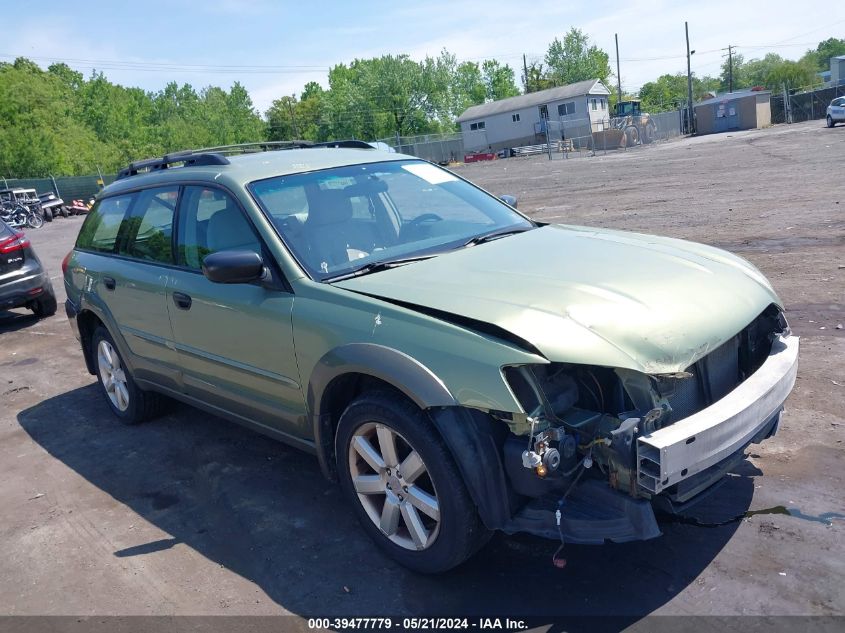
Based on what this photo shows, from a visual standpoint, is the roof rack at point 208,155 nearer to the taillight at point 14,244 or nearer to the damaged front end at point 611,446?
the damaged front end at point 611,446

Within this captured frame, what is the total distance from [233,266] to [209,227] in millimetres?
897

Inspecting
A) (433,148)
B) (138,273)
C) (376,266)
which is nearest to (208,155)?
(138,273)

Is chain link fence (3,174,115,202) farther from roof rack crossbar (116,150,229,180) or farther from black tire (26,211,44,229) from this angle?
roof rack crossbar (116,150,229,180)

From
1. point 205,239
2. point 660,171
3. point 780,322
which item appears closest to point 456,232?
point 205,239

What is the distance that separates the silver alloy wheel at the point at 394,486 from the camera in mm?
3154

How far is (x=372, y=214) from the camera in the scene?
4199 millimetres

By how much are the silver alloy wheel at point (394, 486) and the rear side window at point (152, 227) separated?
202cm

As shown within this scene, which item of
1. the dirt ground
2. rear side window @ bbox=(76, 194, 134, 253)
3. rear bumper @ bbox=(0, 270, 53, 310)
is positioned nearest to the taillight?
rear bumper @ bbox=(0, 270, 53, 310)

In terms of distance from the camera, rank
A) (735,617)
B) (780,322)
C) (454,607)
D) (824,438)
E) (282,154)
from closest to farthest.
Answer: (735,617) → (454,607) → (780,322) → (824,438) → (282,154)

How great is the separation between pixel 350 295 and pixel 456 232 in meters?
1.04

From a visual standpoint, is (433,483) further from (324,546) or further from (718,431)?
(718,431)

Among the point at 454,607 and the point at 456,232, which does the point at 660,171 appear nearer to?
the point at 456,232

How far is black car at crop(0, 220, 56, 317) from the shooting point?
30.7 ft

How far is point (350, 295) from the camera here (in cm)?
343
